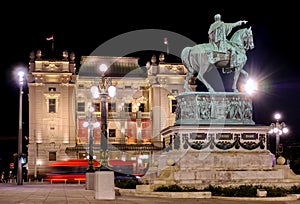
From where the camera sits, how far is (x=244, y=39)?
88.3ft

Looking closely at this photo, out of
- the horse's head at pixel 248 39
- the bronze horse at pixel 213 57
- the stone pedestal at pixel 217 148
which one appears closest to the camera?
the stone pedestal at pixel 217 148

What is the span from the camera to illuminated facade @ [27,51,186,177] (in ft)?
277

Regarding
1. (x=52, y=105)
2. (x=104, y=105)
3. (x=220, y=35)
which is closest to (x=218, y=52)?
(x=220, y=35)

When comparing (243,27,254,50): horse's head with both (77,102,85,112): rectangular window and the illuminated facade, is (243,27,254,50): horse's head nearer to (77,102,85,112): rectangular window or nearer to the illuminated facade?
the illuminated facade

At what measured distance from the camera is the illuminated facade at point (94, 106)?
277ft

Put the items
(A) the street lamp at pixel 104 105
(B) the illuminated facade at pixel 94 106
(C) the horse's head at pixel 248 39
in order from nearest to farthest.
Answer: (A) the street lamp at pixel 104 105 < (C) the horse's head at pixel 248 39 < (B) the illuminated facade at pixel 94 106

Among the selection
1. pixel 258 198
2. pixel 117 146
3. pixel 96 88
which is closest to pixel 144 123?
pixel 117 146

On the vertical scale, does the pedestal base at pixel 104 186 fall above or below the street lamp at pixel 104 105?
below

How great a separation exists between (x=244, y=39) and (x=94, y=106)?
63.0 meters

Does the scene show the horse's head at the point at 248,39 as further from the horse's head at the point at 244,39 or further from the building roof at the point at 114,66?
the building roof at the point at 114,66

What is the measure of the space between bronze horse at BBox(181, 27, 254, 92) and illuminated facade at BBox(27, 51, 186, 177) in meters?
54.1

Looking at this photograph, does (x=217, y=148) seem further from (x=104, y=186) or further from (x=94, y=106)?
(x=94, y=106)

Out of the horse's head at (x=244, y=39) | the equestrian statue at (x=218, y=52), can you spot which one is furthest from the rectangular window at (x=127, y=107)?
the horse's head at (x=244, y=39)

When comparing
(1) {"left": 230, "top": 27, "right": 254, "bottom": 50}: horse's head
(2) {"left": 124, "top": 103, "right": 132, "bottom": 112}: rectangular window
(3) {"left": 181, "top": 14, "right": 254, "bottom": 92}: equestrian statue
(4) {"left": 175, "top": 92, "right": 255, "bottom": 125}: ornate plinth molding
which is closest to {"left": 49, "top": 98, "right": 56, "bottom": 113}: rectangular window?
(2) {"left": 124, "top": 103, "right": 132, "bottom": 112}: rectangular window
